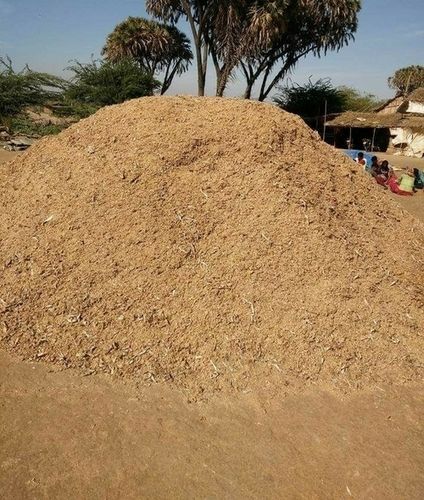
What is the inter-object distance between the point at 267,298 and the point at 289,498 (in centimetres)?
159

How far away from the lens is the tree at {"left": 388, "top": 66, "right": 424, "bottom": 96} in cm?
3778

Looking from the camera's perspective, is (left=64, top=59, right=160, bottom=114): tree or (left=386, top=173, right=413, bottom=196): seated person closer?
(left=386, top=173, right=413, bottom=196): seated person

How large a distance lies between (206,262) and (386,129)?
1970 centimetres

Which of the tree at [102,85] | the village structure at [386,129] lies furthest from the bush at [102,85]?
the village structure at [386,129]

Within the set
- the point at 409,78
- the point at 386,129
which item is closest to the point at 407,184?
the point at 386,129

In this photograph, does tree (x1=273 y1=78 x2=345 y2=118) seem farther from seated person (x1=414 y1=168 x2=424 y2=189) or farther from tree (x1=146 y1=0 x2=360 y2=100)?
seated person (x1=414 y1=168 x2=424 y2=189)

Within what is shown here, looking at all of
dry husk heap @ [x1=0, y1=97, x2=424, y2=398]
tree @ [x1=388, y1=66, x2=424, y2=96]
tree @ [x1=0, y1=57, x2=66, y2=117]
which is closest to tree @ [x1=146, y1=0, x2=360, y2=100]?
tree @ [x1=0, y1=57, x2=66, y2=117]

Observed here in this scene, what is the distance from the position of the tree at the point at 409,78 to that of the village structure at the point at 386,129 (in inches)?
662

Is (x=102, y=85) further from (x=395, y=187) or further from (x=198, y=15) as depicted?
(x=395, y=187)

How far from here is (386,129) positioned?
794 inches

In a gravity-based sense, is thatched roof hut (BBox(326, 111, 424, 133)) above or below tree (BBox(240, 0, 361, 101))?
below

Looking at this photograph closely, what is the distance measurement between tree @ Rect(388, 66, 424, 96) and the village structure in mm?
16803

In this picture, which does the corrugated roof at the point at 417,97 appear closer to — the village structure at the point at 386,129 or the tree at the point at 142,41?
the village structure at the point at 386,129

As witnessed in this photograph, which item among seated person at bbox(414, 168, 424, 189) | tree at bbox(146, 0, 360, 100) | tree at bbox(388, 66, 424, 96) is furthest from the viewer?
tree at bbox(388, 66, 424, 96)
